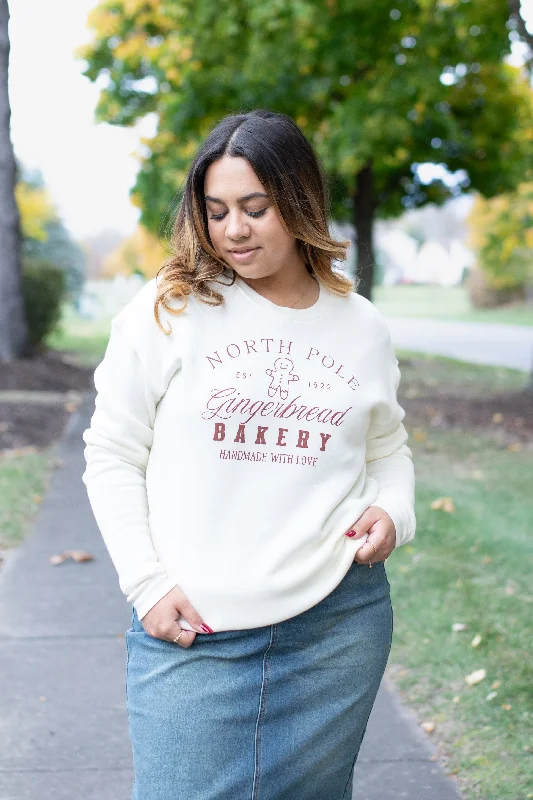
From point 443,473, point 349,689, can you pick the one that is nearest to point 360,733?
point 349,689

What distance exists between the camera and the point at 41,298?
54.8ft

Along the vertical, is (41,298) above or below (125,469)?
→ below

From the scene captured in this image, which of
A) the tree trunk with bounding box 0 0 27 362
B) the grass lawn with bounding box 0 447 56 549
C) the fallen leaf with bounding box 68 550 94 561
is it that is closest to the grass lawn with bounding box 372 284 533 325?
the tree trunk with bounding box 0 0 27 362

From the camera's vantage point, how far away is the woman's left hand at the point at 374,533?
6.77 ft

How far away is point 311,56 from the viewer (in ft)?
35.9

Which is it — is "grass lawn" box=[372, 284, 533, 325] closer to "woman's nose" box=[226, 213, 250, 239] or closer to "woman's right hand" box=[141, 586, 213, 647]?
"woman's nose" box=[226, 213, 250, 239]

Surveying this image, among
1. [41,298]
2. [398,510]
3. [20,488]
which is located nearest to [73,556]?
[20,488]

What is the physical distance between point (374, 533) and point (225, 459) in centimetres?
36

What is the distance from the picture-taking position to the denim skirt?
193 centimetres

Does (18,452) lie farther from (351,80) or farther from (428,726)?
(351,80)

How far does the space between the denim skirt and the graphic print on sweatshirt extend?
300 mm

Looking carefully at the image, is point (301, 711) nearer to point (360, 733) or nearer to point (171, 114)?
point (360, 733)

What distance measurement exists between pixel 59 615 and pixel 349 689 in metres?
2.80

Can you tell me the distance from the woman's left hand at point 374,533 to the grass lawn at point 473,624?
1356 millimetres
